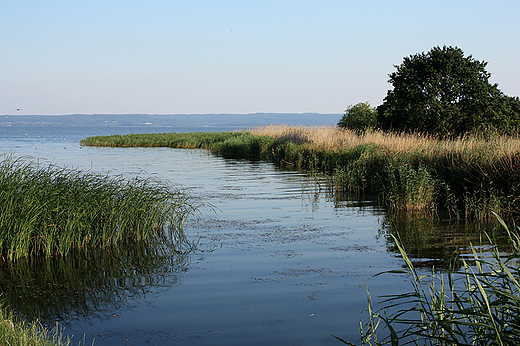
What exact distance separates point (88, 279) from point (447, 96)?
80.5 feet

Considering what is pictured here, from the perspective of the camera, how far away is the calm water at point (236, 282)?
5918mm

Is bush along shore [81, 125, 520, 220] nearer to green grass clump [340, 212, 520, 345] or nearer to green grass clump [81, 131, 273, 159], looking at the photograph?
green grass clump [340, 212, 520, 345]

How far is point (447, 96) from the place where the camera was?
27.1m

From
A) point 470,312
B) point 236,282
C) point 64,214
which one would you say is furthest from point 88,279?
point 470,312

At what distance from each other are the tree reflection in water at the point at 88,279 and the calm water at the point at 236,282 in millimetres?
18

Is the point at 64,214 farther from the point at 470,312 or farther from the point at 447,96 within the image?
the point at 447,96

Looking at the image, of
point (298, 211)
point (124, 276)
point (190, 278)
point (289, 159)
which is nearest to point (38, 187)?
point (124, 276)

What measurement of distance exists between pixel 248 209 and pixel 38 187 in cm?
670

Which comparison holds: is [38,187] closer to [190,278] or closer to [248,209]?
[190,278]

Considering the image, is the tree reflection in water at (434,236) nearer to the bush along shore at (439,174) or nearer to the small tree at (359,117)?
the bush along shore at (439,174)

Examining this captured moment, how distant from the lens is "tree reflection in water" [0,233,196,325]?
6.64 meters

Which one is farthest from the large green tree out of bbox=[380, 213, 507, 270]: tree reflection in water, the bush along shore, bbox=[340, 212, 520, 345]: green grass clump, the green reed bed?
bbox=[340, 212, 520, 345]: green grass clump

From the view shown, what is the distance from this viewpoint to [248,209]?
14.7m

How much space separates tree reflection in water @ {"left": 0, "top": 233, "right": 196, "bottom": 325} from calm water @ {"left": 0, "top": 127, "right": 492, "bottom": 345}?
0.7 inches
